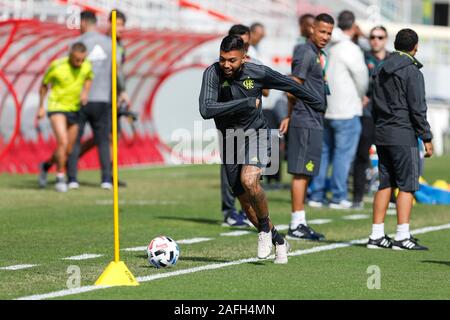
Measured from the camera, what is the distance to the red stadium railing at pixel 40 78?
22719 millimetres

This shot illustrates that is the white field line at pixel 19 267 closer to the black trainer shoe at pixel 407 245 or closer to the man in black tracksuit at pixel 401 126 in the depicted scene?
the man in black tracksuit at pixel 401 126

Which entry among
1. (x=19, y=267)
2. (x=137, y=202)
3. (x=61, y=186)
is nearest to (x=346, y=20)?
(x=137, y=202)

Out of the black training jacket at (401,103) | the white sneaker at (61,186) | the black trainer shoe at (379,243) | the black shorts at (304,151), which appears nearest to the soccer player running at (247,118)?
the black training jacket at (401,103)

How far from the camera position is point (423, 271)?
35.2 ft

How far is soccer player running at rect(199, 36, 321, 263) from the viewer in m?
10.9

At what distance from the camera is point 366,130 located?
58.0ft

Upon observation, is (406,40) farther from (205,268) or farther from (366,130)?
(366,130)

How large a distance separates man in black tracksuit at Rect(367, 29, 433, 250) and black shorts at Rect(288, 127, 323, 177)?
1106 mm

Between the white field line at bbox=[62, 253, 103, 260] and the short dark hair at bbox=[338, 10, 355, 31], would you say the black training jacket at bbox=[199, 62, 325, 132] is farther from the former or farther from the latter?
the short dark hair at bbox=[338, 10, 355, 31]

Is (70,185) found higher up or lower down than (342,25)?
lower down

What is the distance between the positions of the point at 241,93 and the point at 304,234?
8.56 ft

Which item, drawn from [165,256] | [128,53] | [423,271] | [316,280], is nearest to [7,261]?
[165,256]

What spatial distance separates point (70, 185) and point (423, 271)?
32.3ft
